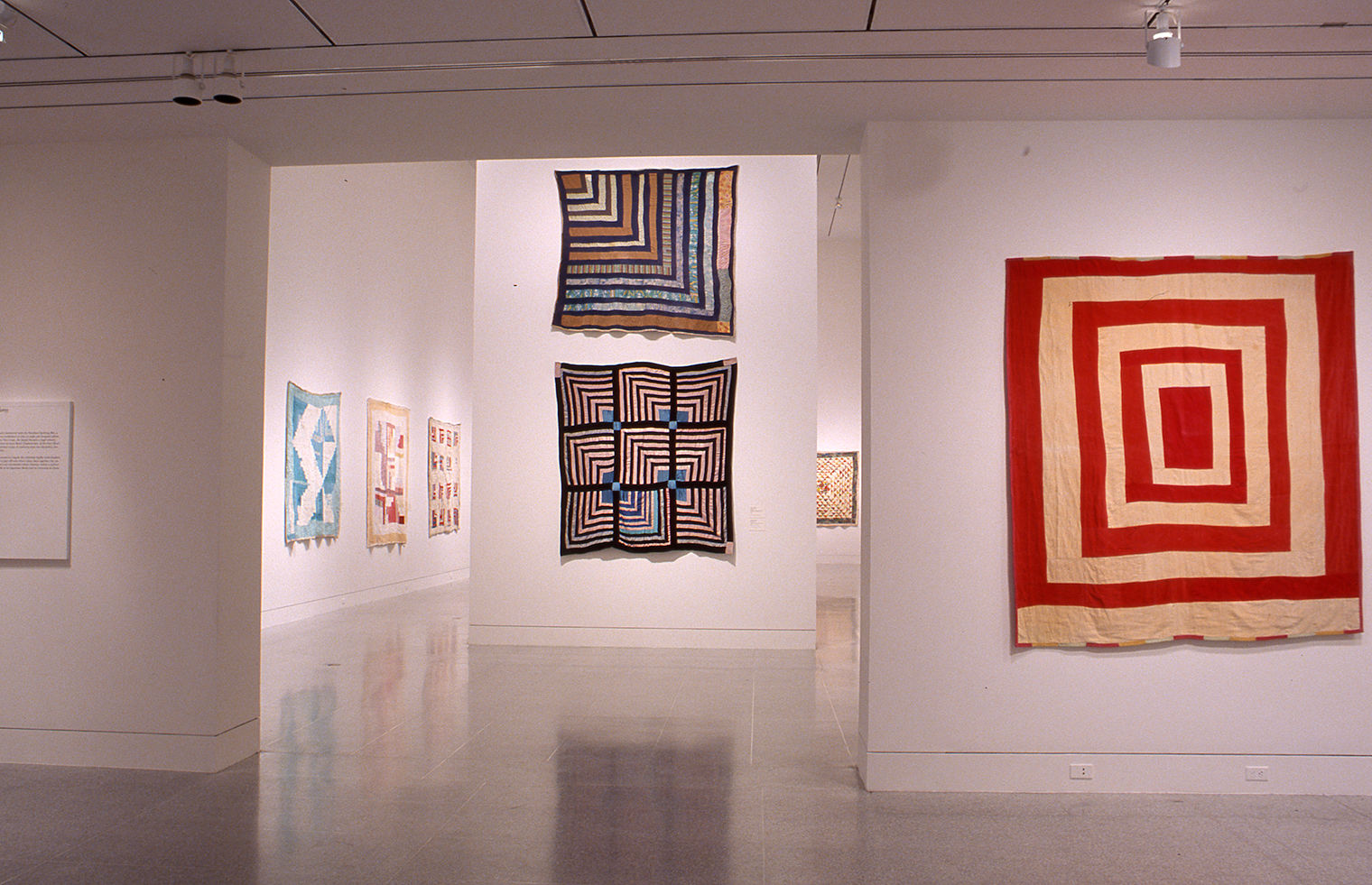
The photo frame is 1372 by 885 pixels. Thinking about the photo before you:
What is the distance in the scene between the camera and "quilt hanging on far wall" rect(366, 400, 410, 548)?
11.5m

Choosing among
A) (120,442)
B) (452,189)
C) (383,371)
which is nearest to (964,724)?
(120,442)

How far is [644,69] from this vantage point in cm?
388

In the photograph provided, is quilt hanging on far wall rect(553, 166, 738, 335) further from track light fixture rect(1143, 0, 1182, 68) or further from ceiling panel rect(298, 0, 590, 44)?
track light fixture rect(1143, 0, 1182, 68)

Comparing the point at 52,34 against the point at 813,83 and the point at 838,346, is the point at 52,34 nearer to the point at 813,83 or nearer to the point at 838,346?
the point at 813,83

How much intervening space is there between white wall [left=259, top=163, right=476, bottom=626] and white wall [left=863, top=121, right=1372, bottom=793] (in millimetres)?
4745

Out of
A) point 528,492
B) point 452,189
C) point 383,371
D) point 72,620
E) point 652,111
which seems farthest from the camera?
point 452,189

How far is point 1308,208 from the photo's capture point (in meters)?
4.41

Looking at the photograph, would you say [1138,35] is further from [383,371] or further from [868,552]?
[383,371]

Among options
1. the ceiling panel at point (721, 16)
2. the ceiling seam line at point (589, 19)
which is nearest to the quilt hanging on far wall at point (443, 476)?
the ceiling seam line at point (589, 19)

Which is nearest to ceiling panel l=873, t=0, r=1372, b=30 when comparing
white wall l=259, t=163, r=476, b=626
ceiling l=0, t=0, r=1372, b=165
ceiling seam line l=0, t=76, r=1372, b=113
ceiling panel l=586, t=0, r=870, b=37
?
ceiling l=0, t=0, r=1372, b=165

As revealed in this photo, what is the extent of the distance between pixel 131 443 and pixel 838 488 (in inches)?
526

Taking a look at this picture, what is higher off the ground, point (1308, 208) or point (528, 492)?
point (1308, 208)

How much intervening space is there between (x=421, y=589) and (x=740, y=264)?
22.3 ft

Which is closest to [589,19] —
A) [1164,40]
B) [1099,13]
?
[1099,13]
